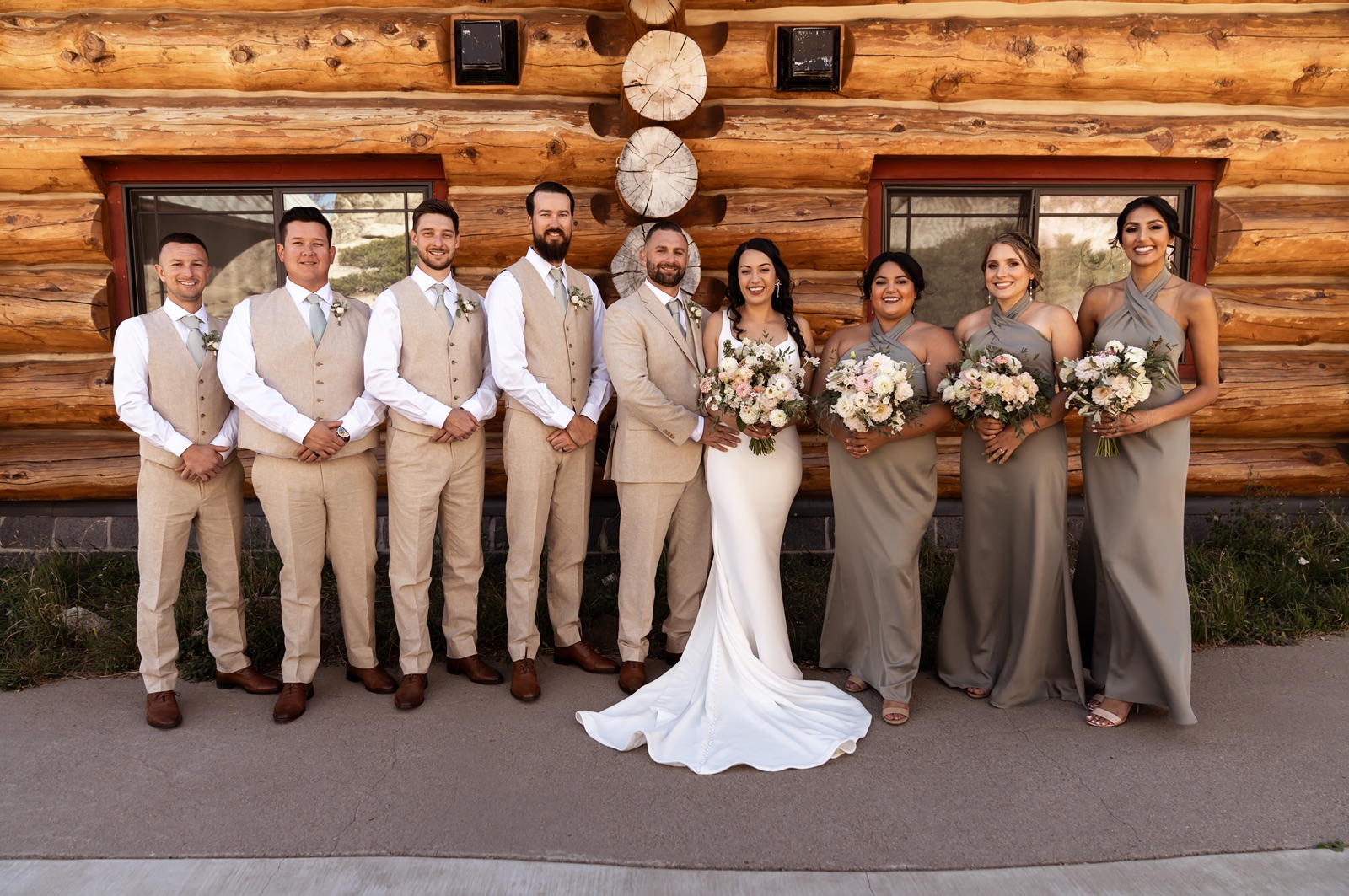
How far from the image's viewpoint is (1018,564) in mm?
4473

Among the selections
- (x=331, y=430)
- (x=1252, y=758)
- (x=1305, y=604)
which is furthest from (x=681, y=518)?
(x=1305, y=604)

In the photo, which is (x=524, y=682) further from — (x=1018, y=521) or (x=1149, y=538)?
(x=1149, y=538)

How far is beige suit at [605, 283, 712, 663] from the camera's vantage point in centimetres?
471

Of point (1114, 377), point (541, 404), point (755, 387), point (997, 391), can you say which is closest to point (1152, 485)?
point (1114, 377)

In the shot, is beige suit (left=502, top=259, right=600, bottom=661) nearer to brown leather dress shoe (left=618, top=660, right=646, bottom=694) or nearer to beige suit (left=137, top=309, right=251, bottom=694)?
brown leather dress shoe (left=618, top=660, right=646, bottom=694)

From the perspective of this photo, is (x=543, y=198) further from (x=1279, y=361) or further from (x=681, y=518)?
(x=1279, y=361)

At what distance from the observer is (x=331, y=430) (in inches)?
170

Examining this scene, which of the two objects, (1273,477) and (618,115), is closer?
(618,115)

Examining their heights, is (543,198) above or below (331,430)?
above

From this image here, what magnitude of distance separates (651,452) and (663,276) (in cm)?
96

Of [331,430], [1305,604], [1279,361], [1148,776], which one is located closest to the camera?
[1148,776]

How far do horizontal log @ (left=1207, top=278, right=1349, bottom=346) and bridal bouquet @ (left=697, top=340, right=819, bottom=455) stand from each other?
4.17 meters

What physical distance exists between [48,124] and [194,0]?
1.34 metres

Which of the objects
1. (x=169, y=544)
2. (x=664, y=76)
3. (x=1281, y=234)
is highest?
(x=664, y=76)
